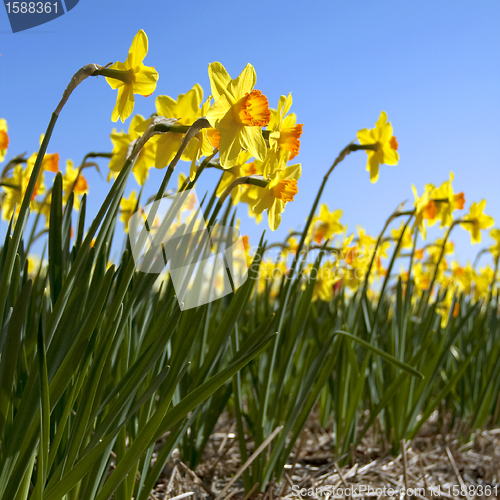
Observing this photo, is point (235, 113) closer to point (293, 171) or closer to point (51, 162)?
point (293, 171)

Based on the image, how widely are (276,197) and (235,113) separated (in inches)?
12.3

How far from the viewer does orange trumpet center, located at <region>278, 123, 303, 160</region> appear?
1.38m

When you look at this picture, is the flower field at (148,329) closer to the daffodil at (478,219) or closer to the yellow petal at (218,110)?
the yellow petal at (218,110)

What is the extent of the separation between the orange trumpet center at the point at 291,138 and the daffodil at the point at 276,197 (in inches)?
3.1

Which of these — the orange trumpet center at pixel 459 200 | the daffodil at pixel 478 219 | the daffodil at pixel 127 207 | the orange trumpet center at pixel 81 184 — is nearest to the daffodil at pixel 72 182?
the orange trumpet center at pixel 81 184

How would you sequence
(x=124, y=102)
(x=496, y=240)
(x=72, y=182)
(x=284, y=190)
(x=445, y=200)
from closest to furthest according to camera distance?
1. (x=124, y=102)
2. (x=284, y=190)
3. (x=445, y=200)
4. (x=72, y=182)
5. (x=496, y=240)

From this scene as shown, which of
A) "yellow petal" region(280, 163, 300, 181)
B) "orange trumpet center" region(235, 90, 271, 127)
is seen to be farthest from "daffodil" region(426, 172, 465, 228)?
Result: "orange trumpet center" region(235, 90, 271, 127)

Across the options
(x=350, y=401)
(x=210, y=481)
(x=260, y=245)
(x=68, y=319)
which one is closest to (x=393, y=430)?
(x=350, y=401)

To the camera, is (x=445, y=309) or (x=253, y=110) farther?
(x=445, y=309)

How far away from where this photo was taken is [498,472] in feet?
7.21

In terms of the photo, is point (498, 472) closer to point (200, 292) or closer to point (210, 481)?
point (210, 481)

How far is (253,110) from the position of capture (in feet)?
3.89

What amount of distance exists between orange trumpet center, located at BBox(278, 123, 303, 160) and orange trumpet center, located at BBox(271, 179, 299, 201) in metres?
0.11

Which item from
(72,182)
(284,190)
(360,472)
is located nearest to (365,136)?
(284,190)
